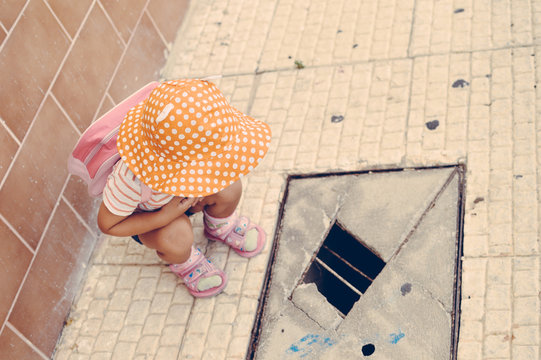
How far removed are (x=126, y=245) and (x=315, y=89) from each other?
1.61 meters

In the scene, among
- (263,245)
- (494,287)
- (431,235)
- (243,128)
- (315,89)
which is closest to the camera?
(243,128)

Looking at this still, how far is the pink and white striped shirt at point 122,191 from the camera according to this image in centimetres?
243

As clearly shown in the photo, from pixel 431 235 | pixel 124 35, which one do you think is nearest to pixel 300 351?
pixel 431 235

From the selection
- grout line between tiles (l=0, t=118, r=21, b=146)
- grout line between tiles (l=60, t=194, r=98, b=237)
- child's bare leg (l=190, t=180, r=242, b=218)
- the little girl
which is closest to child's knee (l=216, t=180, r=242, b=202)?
child's bare leg (l=190, t=180, r=242, b=218)

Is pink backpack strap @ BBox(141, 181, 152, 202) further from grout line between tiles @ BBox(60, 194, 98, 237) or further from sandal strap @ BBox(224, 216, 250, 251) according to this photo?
grout line between tiles @ BBox(60, 194, 98, 237)

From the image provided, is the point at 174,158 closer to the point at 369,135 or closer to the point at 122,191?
the point at 122,191

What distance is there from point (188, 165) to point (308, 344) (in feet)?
3.51

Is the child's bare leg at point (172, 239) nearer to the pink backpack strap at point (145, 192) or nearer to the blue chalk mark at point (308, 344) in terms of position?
the pink backpack strap at point (145, 192)

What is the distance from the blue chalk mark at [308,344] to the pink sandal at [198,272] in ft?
1.70

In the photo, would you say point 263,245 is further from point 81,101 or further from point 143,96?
point 81,101

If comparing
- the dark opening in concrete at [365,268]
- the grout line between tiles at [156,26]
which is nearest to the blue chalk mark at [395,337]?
the dark opening in concrete at [365,268]

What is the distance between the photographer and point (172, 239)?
2709 mm

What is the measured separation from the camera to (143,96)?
265 centimetres

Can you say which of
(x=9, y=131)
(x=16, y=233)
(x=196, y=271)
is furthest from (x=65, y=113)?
(x=196, y=271)
